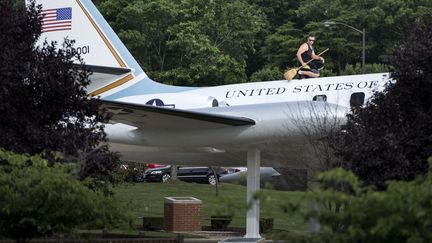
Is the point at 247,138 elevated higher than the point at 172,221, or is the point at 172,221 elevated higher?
the point at 247,138

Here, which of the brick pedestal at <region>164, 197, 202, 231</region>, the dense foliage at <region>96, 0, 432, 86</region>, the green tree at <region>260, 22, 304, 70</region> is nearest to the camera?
the brick pedestal at <region>164, 197, 202, 231</region>

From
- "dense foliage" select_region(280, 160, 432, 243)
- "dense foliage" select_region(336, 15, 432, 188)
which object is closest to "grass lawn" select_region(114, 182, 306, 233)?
"dense foliage" select_region(336, 15, 432, 188)

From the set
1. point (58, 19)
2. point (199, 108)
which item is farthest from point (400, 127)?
point (58, 19)

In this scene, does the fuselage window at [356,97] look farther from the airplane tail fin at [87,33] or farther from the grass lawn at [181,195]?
the airplane tail fin at [87,33]

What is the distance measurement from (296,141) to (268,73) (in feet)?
156

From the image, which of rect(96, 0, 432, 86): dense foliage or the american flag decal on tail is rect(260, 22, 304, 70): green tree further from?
the american flag decal on tail

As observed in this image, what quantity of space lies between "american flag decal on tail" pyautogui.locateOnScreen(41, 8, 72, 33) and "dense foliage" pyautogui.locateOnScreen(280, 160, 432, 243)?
21344 mm

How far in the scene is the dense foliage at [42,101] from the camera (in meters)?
16.2

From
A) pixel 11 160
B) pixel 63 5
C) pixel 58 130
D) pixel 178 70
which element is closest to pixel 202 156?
pixel 63 5

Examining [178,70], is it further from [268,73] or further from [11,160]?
[11,160]

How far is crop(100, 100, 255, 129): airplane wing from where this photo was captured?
Result: 888 inches

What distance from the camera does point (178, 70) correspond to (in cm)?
5925

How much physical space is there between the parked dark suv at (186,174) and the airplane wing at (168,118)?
30974mm

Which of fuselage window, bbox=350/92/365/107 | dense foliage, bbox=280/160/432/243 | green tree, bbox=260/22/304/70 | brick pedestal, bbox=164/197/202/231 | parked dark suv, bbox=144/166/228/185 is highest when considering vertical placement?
green tree, bbox=260/22/304/70
